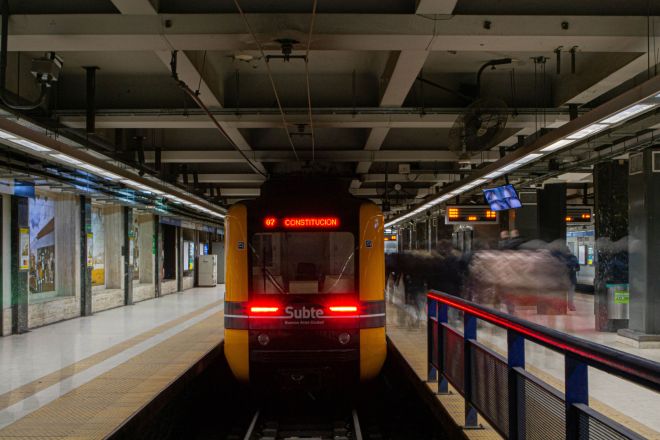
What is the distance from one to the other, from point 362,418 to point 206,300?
12.2 meters

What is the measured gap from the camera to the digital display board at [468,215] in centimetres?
1583

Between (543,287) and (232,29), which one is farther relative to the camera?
(543,287)

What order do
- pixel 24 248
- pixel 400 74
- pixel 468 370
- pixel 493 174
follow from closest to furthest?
pixel 468 370
pixel 400 74
pixel 493 174
pixel 24 248

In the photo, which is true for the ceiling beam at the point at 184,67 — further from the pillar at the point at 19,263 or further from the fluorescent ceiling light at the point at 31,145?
the pillar at the point at 19,263

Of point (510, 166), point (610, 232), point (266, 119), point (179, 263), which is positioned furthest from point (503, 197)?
point (179, 263)

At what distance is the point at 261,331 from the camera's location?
6.79m

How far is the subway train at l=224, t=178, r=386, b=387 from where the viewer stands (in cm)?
677

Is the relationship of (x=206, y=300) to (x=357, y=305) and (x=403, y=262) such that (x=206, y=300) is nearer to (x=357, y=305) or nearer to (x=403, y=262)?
(x=403, y=262)

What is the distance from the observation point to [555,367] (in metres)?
7.16

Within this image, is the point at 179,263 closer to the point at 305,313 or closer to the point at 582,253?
the point at 305,313

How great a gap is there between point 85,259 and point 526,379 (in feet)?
41.6

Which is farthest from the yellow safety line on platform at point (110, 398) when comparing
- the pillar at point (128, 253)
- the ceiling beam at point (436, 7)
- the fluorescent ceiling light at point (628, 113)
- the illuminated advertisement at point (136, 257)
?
the illuminated advertisement at point (136, 257)

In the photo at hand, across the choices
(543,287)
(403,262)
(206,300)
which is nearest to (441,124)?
(543,287)

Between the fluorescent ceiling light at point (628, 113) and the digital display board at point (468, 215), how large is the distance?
1026 cm
